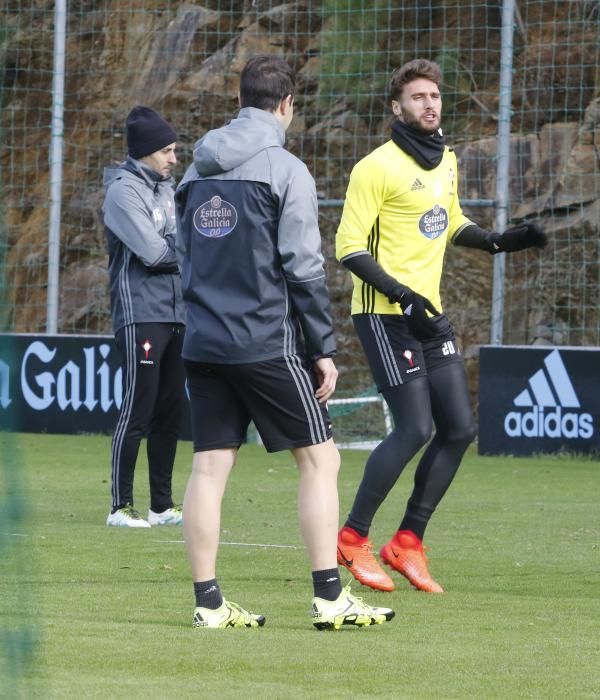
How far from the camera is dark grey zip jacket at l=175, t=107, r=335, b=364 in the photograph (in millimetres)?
5145

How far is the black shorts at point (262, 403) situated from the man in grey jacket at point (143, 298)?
311cm

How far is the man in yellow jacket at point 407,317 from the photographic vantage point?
6367 mm

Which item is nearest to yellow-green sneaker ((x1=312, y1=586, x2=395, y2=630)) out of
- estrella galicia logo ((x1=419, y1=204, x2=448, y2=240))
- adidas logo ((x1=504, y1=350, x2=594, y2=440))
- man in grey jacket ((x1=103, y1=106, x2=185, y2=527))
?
estrella galicia logo ((x1=419, y1=204, x2=448, y2=240))

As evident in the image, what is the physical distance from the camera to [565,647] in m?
4.90

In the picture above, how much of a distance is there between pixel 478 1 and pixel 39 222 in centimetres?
569

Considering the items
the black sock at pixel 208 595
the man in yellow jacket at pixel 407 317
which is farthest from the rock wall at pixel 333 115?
the black sock at pixel 208 595

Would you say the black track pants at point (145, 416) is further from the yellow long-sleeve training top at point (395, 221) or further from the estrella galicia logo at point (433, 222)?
the estrella galicia logo at point (433, 222)

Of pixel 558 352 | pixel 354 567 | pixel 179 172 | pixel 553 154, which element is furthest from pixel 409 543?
pixel 179 172

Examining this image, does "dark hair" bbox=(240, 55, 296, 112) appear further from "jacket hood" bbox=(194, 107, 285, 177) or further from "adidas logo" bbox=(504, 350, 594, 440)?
"adidas logo" bbox=(504, 350, 594, 440)

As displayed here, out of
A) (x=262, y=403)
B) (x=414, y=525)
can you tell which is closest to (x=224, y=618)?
(x=262, y=403)

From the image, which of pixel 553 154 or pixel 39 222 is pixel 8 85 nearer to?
pixel 39 222

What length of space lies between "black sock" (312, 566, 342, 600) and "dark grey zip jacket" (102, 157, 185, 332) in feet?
11.2

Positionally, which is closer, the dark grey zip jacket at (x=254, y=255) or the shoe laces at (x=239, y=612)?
the dark grey zip jacket at (x=254, y=255)

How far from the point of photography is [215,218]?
520cm
